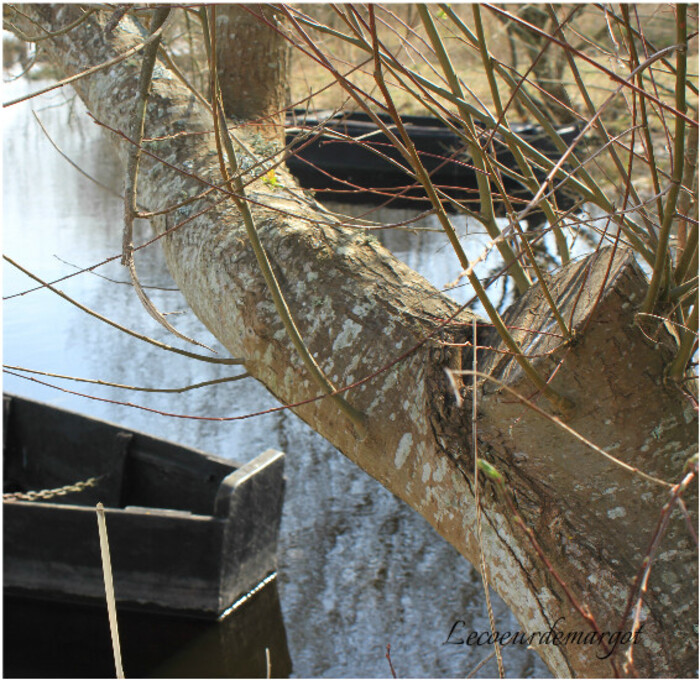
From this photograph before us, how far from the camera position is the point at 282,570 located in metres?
4.13

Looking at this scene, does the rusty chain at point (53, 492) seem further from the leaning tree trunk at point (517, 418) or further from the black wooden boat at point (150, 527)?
the leaning tree trunk at point (517, 418)

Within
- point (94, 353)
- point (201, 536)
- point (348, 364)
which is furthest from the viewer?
point (94, 353)

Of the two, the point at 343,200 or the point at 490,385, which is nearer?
the point at 490,385

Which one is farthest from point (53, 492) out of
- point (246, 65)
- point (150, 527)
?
point (246, 65)

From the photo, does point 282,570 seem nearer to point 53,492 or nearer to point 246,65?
point 53,492

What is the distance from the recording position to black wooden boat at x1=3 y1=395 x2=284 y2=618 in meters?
3.63

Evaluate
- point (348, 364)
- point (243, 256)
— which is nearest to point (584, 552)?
point (348, 364)

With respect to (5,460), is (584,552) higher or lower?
higher

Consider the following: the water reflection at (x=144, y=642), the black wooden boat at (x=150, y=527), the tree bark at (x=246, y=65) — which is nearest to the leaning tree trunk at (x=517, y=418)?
the tree bark at (x=246, y=65)

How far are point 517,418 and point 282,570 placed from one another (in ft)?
11.1

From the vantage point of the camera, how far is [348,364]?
1.12 metres

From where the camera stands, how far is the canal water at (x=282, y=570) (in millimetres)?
3570

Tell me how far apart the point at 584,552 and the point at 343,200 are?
8.73 metres

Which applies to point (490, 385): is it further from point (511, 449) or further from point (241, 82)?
point (241, 82)
